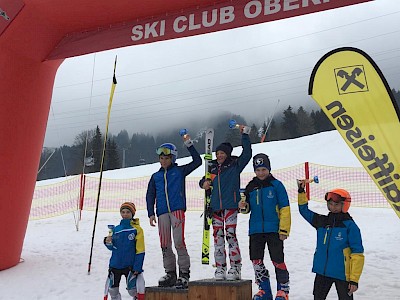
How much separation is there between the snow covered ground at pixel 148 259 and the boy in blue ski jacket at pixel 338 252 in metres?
1.56

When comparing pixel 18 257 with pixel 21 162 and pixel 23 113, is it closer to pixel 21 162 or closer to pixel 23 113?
pixel 21 162

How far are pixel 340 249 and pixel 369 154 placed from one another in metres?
0.94

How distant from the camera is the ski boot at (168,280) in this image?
4938 mm

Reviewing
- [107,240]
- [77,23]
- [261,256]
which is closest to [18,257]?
[107,240]

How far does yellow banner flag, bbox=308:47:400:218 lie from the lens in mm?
4031

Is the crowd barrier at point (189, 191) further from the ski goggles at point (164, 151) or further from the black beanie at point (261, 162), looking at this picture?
the black beanie at point (261, 162)

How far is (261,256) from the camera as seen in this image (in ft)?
14.4

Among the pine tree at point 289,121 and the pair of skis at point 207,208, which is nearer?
the pair of skis at point 207,208

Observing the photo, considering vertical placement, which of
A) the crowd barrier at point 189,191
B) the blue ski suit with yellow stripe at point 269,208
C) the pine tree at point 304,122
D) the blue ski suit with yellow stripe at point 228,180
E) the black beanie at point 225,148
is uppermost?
the pine tree at point 304,122

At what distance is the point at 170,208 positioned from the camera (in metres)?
4.95

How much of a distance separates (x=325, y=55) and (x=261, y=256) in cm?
209

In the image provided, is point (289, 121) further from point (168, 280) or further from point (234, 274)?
point (234, 274)

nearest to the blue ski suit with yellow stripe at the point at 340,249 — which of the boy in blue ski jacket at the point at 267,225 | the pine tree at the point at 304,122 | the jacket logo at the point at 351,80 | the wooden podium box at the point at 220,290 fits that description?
the boy in blue ski jacket at the point at 267,225

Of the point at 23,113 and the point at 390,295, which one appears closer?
the point at 390,295
